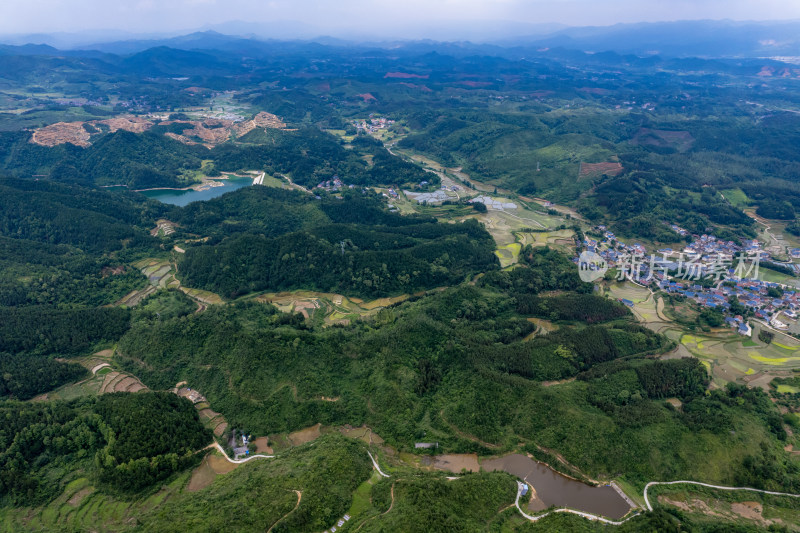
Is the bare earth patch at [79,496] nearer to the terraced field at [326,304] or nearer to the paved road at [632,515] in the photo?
the terraced field at [326,304]

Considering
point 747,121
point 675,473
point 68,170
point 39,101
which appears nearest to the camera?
point 675,473

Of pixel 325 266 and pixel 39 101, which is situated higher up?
pixel 39 101

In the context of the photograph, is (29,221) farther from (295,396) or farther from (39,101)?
(39,101)

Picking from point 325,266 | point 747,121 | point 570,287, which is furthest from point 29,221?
point 747,121

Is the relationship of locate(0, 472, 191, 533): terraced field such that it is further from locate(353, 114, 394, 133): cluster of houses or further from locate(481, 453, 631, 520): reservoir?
locate(353, 114, 394, 133): cluster of houses

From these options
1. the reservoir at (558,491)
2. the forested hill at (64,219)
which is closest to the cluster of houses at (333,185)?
the forested hill at (64,219)

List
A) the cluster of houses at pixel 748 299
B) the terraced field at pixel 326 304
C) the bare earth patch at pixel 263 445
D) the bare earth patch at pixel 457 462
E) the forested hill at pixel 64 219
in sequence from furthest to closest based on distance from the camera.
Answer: the forested hill at pixel 64 219
the terraced field at pixel 326 304
the cluster of houses at pixel 748 299
the bare earth patch at pixel 263 445
the bare earth patch at pixel 457 462
